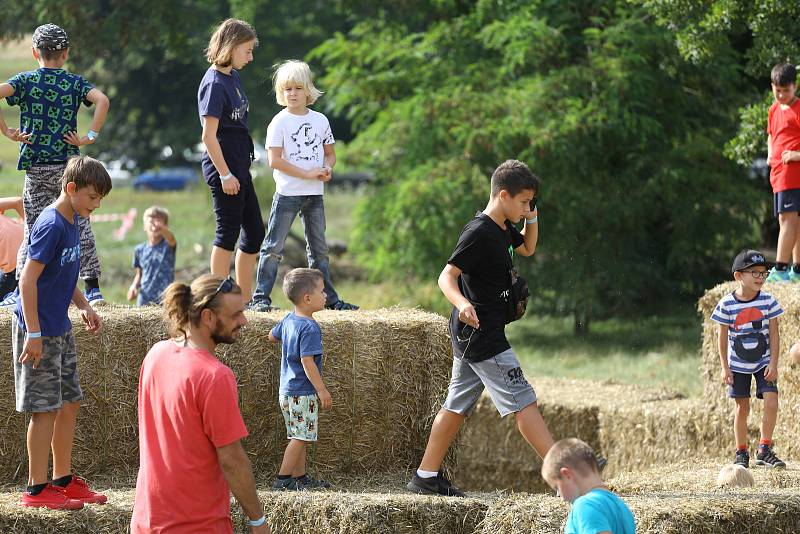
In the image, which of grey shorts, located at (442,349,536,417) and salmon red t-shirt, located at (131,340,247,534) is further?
grey shorts, located at (442,349,536,417)

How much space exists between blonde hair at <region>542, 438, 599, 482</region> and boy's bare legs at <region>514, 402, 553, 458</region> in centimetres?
233

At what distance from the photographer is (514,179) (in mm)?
7176

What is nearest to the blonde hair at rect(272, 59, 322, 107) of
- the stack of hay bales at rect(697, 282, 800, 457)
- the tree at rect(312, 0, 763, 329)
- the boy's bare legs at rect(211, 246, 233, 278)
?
the boy's bare legs at rect(211, 246, 233, 278)

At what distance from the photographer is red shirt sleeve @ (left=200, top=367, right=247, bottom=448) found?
4.93m

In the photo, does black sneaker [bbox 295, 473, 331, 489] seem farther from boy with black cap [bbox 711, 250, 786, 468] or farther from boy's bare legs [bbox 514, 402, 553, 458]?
boy with black cap [bbox 711, 250, 786, 468]

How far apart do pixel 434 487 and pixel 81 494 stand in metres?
2.14

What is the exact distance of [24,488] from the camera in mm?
8109

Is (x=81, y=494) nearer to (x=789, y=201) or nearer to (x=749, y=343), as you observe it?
(x=749, y=343)

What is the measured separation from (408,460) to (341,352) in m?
0.95

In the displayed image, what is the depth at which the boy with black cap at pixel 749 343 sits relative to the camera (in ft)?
29.2

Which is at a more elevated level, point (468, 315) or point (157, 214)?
point (157, 214)

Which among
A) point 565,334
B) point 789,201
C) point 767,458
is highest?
point 789,201

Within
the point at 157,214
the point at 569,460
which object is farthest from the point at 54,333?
the point at 157,214

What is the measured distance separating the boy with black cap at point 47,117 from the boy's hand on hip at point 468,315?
2.98 meters
